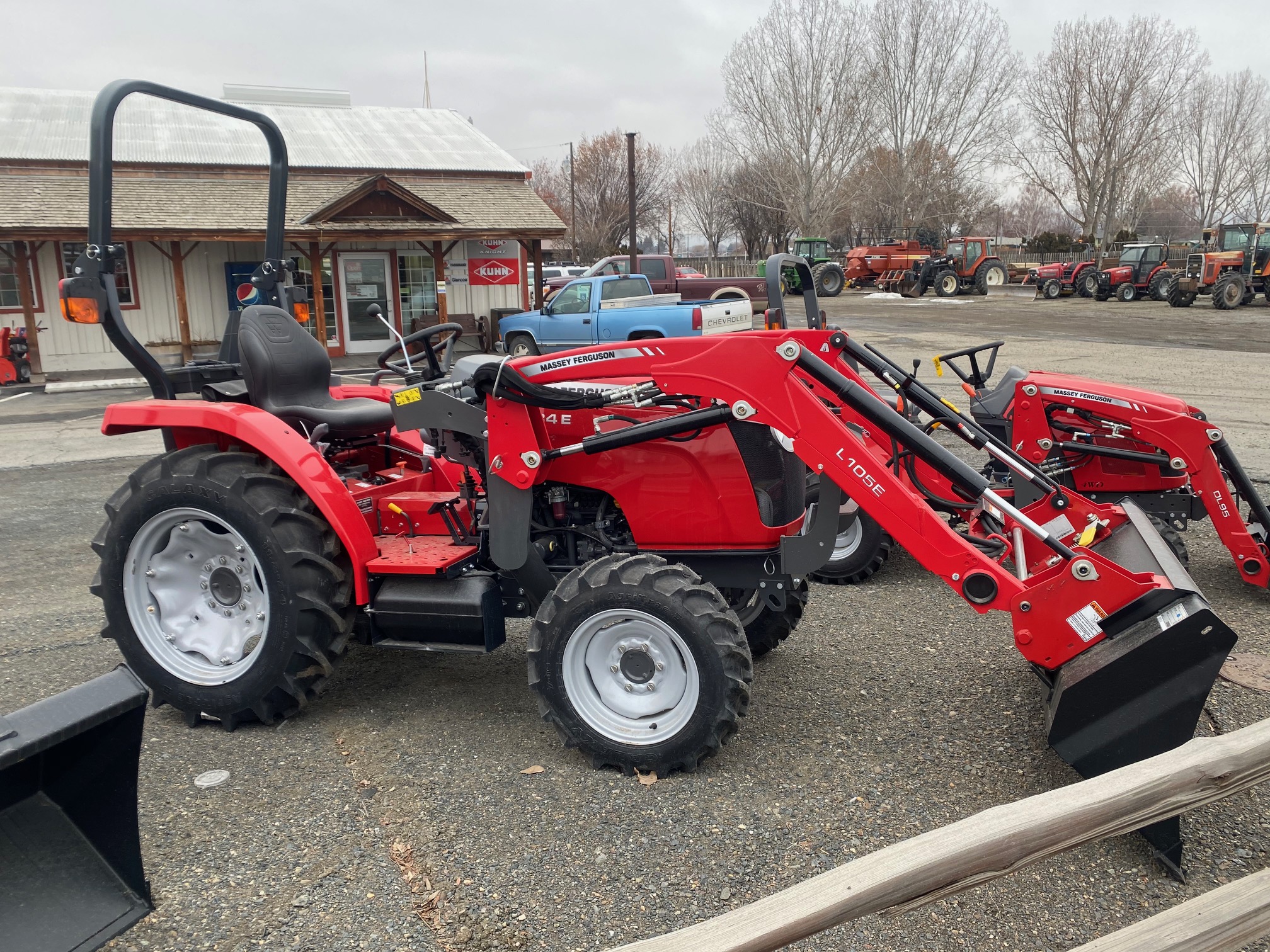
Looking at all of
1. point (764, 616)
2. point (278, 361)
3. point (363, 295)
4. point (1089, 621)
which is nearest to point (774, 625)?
point (764, 616)

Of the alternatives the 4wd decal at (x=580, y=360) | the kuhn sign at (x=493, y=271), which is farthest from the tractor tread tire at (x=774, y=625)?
the kuhn sign at (x=493, y=271)

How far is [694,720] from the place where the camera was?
3.37m

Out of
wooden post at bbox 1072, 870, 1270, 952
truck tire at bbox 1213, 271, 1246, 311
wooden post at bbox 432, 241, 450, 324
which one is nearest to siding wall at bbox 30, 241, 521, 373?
wooden post at bbox 432, 241, 450, 324

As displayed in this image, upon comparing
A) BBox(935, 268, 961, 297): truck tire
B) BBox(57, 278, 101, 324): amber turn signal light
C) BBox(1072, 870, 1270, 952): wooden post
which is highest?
BBox(57, 278, 101, 324): amber turn signal light

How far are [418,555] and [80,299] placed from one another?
1.60 metres

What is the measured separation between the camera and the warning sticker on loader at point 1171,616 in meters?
2.95

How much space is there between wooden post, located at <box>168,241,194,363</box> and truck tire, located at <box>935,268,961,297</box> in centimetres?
2830

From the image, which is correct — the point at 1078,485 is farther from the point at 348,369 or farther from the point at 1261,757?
the point at 348,369

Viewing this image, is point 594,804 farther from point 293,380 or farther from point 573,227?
point 573,227

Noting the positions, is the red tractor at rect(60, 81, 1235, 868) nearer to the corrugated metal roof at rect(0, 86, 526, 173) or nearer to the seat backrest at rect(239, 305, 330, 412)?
the seat backrest at rect(239, 305, 330, 412)

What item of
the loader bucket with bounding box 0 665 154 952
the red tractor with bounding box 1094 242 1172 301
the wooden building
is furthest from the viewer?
the red tractor with bounding box 1094 242 1172 301

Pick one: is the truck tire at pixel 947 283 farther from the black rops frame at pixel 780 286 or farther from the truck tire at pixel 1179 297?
the black rops frame at pixel 780 286

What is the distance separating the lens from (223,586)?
13.0ft

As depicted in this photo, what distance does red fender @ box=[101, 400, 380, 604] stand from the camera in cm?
378
